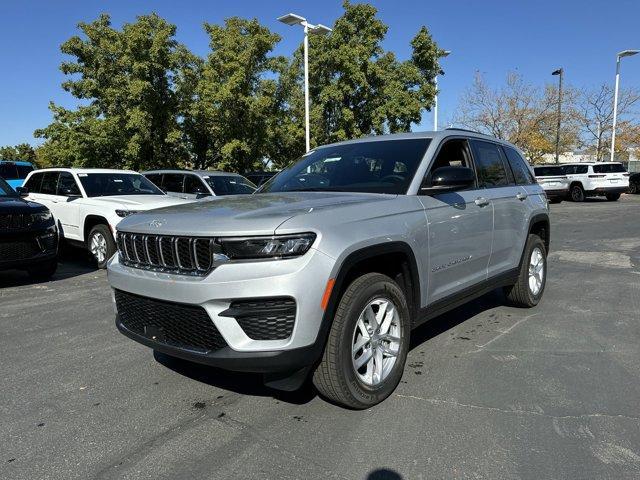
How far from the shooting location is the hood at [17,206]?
22.8 feet

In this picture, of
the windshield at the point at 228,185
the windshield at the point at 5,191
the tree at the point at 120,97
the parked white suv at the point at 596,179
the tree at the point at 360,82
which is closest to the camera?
the windshield at the point at 5,191

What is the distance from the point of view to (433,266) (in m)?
3.77

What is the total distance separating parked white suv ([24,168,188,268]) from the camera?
27.4 ft

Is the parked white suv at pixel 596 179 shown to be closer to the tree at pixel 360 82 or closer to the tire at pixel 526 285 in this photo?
the tree at pixel 360 82

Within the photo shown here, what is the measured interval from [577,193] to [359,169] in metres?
24.4

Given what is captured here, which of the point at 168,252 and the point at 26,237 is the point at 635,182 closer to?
the point at 26,237

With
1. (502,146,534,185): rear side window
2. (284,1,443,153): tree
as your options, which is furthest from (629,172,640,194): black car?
(502,146,534,185): rear side window

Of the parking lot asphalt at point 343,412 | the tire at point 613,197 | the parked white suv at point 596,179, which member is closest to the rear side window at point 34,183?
the parking lot asphalt at point 343,412

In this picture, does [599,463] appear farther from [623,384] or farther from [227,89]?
[227,89]

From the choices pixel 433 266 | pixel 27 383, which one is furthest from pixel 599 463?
pixel 27 383

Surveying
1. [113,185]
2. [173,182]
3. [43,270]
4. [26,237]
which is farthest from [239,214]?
[173,182]

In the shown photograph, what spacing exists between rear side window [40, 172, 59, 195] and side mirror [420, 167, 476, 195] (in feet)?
26.6

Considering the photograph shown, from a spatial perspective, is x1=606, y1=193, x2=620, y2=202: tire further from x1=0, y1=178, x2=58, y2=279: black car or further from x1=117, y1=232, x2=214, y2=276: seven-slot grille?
x1=117, y1=232, x2=214, y2=276: seven-slot grille

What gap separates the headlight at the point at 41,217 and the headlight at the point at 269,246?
5.53m
